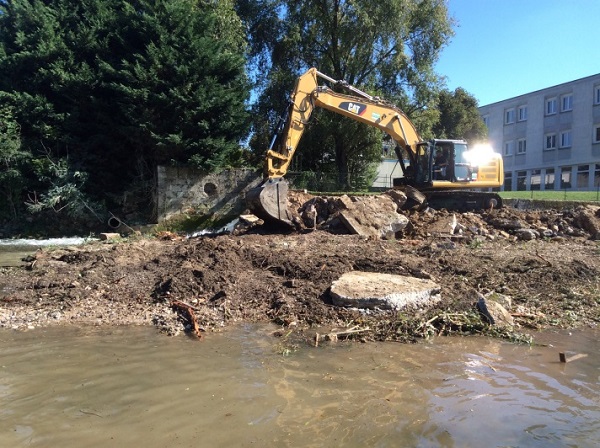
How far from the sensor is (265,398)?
4211mm

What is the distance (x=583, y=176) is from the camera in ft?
121

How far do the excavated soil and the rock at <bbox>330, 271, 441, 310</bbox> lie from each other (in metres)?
0.13

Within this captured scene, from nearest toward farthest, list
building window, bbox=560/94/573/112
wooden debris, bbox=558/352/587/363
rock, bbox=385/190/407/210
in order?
wooden debris, bbox=558/352/587/363
rock, bbox=385/190/407/210
building window, bbox=560/94/573/112

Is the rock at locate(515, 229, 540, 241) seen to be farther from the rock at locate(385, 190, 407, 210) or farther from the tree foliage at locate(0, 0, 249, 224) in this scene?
the tree foliage at locate(0, 0, 249, 224)

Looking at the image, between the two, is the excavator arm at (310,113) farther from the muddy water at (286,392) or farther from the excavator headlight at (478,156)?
the muddy water at (286,392)

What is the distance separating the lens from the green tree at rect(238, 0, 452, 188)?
2378 centimetres

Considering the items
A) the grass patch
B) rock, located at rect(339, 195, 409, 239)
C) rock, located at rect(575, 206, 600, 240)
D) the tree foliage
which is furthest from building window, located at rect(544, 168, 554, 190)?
rock, located at rect(339, 195, 409, 239)

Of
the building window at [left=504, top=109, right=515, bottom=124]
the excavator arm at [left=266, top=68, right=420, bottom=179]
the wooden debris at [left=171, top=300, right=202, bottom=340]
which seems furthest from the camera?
the building window at [left=504, top=109, right=515, bottom=124]

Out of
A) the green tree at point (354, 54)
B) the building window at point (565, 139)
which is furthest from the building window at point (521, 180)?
the green tree at point (354, 54)

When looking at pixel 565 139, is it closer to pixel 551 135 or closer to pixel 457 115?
pixel 551 135

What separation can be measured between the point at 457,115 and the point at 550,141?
8.36 m

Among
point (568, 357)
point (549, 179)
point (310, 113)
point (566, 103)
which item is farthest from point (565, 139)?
point (568, 357)

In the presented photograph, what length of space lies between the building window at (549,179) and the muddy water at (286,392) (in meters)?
38.3

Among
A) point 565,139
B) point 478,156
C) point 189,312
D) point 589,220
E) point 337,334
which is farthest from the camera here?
point 565,139
